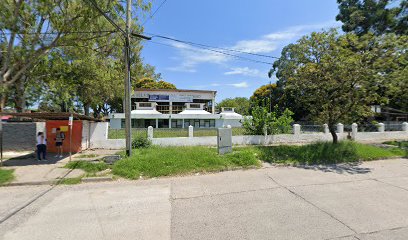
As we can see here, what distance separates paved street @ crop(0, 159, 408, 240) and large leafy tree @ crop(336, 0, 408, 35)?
914 inches

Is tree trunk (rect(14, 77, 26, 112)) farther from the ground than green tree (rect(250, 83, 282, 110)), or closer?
closer

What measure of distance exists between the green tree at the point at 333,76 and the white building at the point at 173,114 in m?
22.3

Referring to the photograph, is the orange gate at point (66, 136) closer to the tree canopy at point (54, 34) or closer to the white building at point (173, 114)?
the tree canopy at point (54, 34)

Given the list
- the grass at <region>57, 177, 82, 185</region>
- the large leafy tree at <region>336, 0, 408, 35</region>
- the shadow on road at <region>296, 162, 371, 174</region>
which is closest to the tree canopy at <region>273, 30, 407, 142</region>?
the shadow on road at <region>296, 162, 371, 174</region>

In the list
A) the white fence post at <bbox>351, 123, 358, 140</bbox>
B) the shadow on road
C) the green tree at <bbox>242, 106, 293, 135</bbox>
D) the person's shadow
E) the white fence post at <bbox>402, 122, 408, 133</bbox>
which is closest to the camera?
the shadow on road

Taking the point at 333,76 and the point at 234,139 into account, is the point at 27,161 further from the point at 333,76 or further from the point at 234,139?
the point at 333,76

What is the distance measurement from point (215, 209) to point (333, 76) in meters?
8.30

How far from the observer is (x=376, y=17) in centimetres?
2350

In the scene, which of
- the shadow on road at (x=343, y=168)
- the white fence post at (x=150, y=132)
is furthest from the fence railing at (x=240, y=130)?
the shadow on road at (x=343, y=168)

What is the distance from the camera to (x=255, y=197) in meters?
5.55

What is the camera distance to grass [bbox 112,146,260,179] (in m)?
7.77

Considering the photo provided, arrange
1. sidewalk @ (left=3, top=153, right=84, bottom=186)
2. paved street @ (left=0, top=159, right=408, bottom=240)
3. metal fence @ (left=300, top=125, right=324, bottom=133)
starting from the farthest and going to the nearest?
1. metal fence @ (left=300, top=125, right=324, bottom=133)
2. sidewalk @ (left=3, top=153, right=84, bottom=186)
3. paved street @ (left=0, top=159, right=408, bottom=240)

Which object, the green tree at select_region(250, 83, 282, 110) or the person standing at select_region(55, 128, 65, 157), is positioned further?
the green tree at select_region(250, 83, 282, 110)

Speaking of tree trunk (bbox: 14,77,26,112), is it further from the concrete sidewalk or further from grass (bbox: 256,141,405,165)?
grass (bbox: 256,141,405,165)
